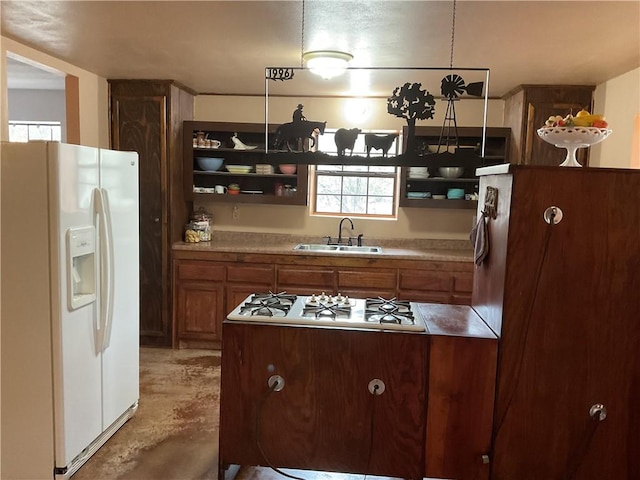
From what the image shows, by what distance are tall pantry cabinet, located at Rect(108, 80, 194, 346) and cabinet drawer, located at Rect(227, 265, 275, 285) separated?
1.92 feet

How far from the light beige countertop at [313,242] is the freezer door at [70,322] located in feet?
5.76

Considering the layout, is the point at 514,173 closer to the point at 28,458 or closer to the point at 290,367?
the point at 290,367

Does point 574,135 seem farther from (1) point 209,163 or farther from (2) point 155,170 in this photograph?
(2) point 155,170

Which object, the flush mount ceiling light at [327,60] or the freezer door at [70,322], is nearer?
the freezer door at [70,322]

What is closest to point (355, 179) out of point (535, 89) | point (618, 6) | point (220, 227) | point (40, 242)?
point (220, 227)

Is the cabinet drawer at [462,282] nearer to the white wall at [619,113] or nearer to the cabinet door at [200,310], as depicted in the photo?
the white wall at [619,113]

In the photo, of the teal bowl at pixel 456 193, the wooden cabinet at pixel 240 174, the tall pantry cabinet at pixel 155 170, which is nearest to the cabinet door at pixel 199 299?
the tall pantry cabinet at pixel 155 170

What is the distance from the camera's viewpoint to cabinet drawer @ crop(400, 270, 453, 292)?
13.1 feet

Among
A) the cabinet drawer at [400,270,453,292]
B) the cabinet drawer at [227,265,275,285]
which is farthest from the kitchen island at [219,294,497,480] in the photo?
the cabinet drawer at [227,265,275,285]

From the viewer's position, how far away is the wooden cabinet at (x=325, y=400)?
7.11 ft

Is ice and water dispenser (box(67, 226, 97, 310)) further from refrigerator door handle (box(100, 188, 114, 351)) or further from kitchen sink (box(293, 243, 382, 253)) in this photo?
kitchen sink (box(293, 243, 382, 253))

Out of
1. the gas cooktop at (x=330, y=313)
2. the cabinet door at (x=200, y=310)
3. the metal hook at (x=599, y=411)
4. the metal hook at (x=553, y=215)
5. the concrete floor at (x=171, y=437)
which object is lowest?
the concrete floor at (x=171, y=437)

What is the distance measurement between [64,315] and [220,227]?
2.56m

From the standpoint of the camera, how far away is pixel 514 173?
1.99m
